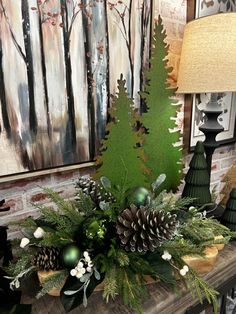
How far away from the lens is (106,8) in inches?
32.6

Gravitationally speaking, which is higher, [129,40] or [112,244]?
[129,40]

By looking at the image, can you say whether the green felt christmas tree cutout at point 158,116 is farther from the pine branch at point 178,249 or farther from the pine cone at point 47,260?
the pine cone at point 47,260

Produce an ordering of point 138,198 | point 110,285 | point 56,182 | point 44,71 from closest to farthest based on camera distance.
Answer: point 110,285 < point 138,198 < point 44,71 < point 56,182

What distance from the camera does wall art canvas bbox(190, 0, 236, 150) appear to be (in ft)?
3.76

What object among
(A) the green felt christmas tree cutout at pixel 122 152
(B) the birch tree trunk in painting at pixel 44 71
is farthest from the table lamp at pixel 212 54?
(B) the birch tree trunk in painting at pixel 44 71

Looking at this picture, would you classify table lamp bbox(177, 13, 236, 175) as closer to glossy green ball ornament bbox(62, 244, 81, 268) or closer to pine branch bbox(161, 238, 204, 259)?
pine branch bbox(161, 238, 204, 259)

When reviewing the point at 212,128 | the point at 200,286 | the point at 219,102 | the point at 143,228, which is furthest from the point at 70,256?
the point at 219,102

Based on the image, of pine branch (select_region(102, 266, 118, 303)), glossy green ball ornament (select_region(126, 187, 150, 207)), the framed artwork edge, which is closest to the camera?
pine branch (select_region(102, 266, 118, 303))

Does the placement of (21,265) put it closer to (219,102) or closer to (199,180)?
(199,180)

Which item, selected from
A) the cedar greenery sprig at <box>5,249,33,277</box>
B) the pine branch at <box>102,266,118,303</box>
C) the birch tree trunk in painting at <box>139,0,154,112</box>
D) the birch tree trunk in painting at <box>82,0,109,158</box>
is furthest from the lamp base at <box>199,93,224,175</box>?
the cedar greenery sprig at <box>5,249,33,277</box>

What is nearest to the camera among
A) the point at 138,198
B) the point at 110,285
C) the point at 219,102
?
the point at 110,285

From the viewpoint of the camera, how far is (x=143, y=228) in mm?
557

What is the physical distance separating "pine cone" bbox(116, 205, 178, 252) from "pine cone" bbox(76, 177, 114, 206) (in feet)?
0.32

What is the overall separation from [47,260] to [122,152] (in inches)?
15.4
